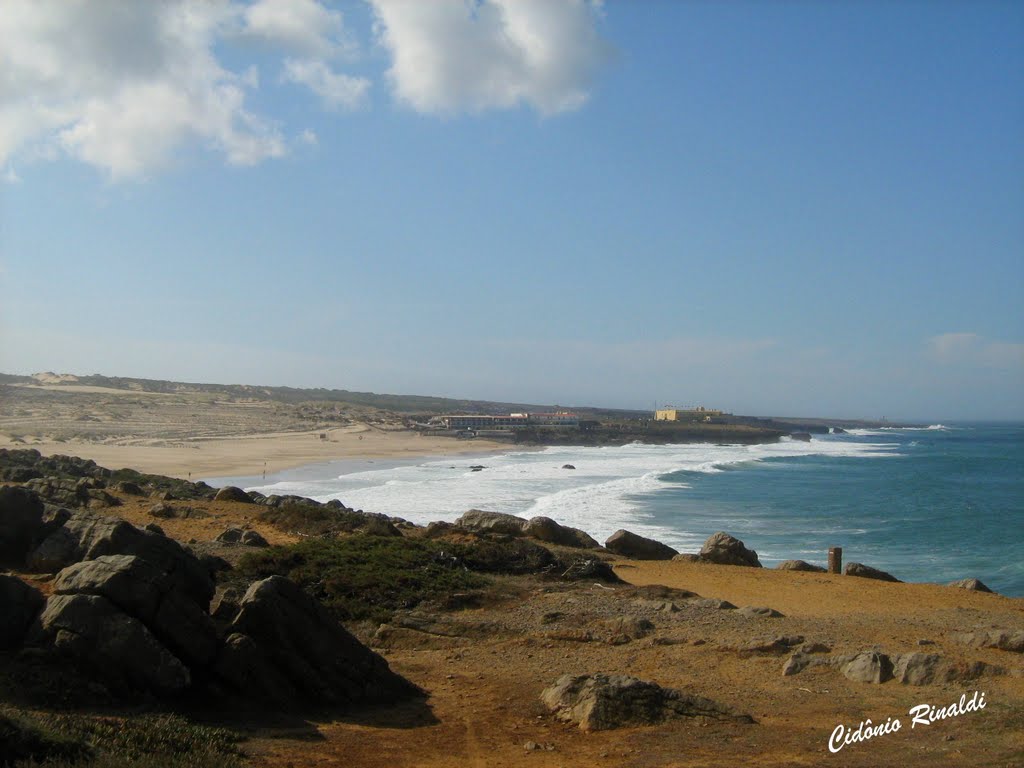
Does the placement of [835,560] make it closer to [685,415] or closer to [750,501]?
[750,501]

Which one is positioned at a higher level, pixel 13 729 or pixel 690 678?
pixel 13 729

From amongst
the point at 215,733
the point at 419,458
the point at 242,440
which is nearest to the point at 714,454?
the point at 419,458

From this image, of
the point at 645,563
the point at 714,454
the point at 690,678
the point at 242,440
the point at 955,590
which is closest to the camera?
the point at 690,678

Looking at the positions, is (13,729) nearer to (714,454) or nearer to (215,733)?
(215,733)

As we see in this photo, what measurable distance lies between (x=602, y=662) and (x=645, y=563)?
9711mm

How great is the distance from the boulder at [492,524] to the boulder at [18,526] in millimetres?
9987

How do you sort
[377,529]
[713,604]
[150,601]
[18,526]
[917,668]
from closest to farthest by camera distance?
[150,601], [917,668], [713,604], [18,526], [377,529]

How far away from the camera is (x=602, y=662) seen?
1078cm

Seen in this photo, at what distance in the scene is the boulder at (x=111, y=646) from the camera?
783cm

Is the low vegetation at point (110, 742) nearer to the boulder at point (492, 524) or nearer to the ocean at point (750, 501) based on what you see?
the boulder at point (492, 524)

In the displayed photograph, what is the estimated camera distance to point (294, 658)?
28.7 ft

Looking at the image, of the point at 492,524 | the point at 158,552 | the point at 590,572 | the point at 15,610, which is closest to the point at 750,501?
the point at 492,524

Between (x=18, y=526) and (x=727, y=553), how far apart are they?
611 inches

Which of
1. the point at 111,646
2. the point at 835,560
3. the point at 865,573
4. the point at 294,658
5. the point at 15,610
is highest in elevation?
the point at 15,610
